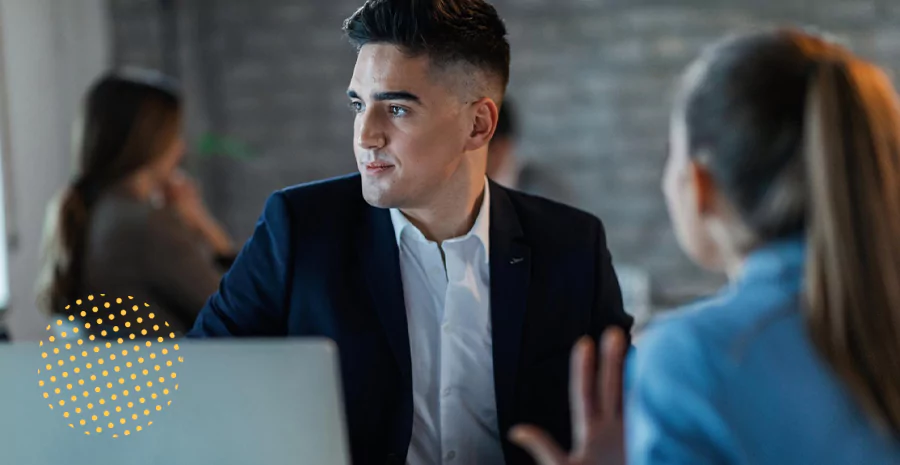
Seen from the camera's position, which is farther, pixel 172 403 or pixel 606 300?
pixel 606 300

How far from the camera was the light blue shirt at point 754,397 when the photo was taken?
0.80m

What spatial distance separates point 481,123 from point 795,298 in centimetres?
52

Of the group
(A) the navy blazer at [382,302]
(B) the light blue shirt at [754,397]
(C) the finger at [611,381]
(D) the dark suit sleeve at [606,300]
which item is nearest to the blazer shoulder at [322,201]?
(A) the navy blazer at [382,302]

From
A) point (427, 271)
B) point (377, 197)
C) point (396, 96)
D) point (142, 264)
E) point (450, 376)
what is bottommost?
point (142, 264)

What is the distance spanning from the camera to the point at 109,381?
0.92 metres

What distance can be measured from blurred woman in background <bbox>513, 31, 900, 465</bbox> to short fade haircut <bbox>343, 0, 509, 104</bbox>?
1.34 feet

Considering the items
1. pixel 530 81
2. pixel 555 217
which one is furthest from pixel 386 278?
pixel 530 81

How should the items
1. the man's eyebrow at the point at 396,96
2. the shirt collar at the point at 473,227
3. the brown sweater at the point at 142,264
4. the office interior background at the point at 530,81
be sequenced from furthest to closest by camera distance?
1. the office interior background at the point at 530,81
2. the brown sweater at the point at 142,264
3. the shirt collar at the point at 473,227
4. the man's eyebrow at the point at 396,96

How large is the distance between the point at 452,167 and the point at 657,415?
1.58 ft

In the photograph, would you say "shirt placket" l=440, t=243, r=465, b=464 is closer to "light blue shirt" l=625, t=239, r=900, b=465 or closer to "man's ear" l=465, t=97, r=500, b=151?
"man's ear" l=465, t=97, r=500, b=151

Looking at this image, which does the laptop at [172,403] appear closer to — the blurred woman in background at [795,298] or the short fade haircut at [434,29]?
the blurred woman in background at [795,298]

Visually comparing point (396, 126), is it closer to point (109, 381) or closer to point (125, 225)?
point (109, 381)

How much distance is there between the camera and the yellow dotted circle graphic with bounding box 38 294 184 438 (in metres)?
0.89

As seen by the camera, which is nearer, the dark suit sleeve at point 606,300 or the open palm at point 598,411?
the open palm at point 598,411
